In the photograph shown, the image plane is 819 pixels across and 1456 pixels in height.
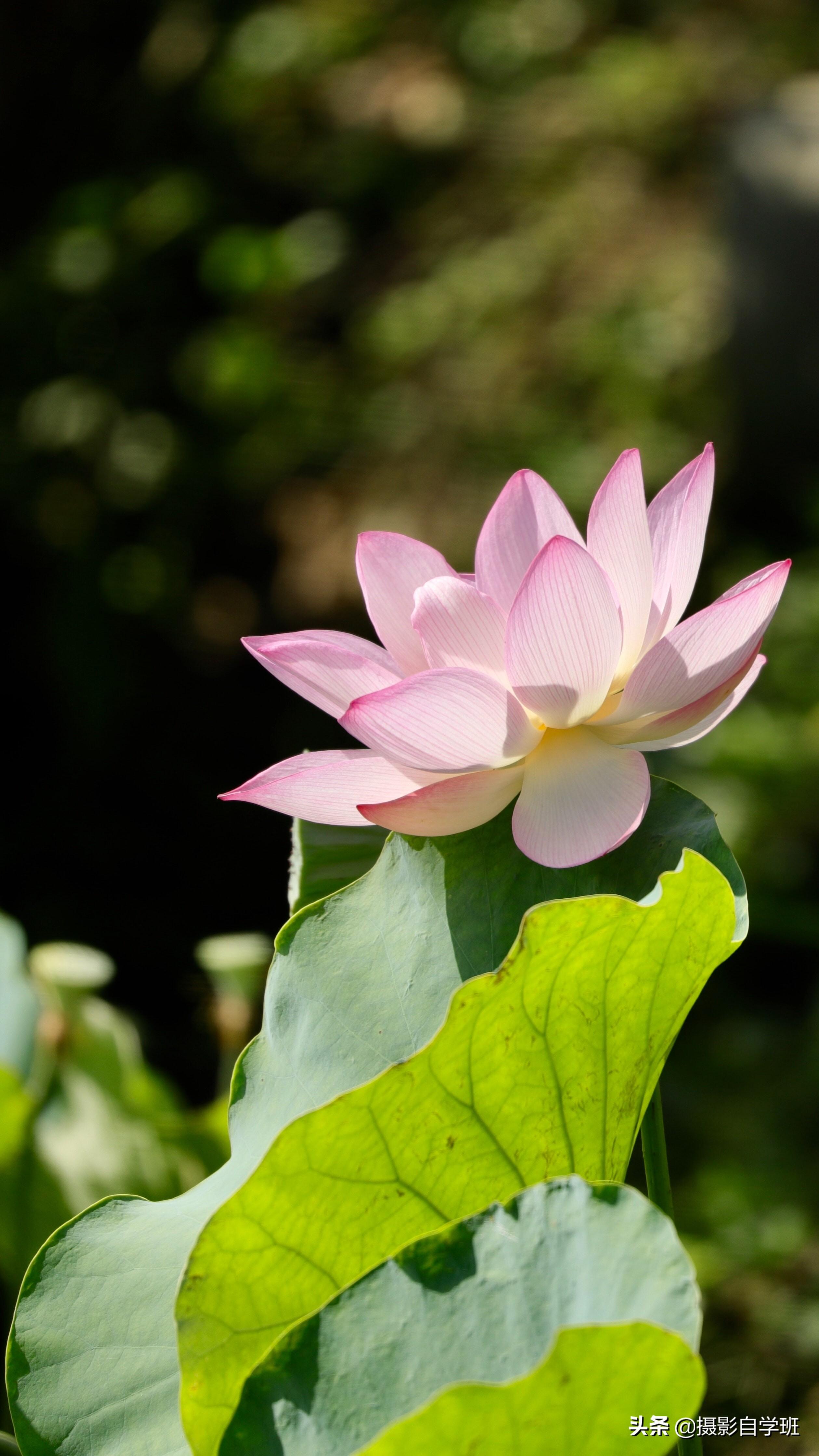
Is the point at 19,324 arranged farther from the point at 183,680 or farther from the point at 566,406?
the point at 566,406

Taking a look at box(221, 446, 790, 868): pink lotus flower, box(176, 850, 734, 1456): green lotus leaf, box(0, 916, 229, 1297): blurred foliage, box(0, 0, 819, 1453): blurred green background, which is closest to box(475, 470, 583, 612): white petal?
box(221, 446, 790, 868): pink lotus flower

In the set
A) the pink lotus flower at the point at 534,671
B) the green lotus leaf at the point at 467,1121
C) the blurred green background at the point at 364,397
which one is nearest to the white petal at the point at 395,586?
the pink lotus flower at the point at 534,671

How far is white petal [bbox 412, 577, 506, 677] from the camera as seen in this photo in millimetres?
364

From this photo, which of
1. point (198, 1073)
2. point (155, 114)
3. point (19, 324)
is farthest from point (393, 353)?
point (198, 1073)

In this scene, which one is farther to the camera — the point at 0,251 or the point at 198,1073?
the point at 0,251

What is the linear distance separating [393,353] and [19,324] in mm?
773

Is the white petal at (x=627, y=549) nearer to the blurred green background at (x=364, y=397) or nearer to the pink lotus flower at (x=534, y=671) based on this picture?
the pink lotus flower at (x=534, y=671)

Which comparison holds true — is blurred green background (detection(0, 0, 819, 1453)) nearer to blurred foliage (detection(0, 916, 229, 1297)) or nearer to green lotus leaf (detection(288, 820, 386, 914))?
blurred foliage (detection(0, 916, 229, 1297))

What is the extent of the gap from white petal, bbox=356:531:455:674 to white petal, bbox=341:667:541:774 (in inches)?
1.6

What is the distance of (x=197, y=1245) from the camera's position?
0.32 meters

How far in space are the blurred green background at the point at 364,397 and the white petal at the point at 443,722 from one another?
1.98ft

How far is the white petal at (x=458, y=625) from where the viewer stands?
Result: 1.19ft

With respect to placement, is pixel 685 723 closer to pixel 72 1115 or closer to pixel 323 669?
pixel 323 669

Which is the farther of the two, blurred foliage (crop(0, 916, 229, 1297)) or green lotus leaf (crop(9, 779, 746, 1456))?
blurred foliage (crop(0, 916, 229, 1297))
